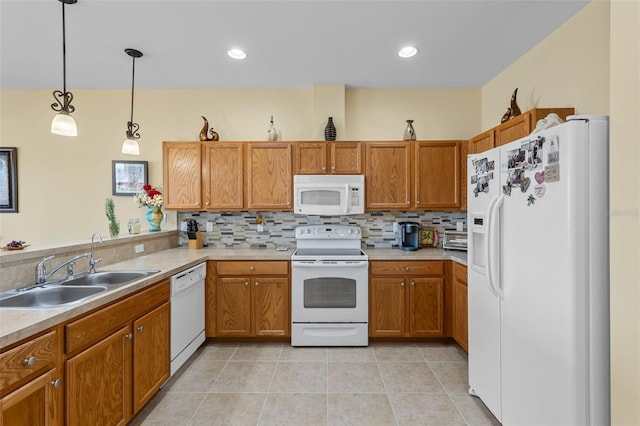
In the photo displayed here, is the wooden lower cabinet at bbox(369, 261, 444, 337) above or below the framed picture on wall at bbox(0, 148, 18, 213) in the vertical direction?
below

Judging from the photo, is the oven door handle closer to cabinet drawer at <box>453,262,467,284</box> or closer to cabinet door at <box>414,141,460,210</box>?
cabinet drawer at <box>453,262,467,284</box>

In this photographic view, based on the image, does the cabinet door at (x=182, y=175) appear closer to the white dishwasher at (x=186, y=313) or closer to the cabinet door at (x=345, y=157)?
the white dishwasher at (x=186, y=313)

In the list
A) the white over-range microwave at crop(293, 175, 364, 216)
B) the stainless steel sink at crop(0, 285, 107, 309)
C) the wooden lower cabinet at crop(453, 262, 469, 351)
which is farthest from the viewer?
the white over-range microwave at crop(293, 175, 364, 216)

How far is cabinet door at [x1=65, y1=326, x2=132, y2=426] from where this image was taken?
1.36 m

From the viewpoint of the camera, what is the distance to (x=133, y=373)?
179cm

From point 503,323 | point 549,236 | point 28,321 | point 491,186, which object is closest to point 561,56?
point 491,186

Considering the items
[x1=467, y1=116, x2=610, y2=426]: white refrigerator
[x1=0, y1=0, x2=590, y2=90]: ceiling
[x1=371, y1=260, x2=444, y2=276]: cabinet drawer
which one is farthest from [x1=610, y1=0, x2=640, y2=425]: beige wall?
[x1=371, y1=260, x2=444, y2=276]: cabinet drawer

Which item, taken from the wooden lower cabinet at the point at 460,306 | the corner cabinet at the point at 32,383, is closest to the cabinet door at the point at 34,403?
the corner cabinet at the point at 32,383

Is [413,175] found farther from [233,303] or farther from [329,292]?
[233,303]

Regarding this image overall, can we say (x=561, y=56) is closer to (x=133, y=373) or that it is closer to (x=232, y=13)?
(x=232, y=13)

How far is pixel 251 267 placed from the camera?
2.94 m

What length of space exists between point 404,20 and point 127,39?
225 centimetres

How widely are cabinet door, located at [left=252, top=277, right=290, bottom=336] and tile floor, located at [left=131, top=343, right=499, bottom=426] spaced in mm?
204

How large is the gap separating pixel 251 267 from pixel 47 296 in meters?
1.50
